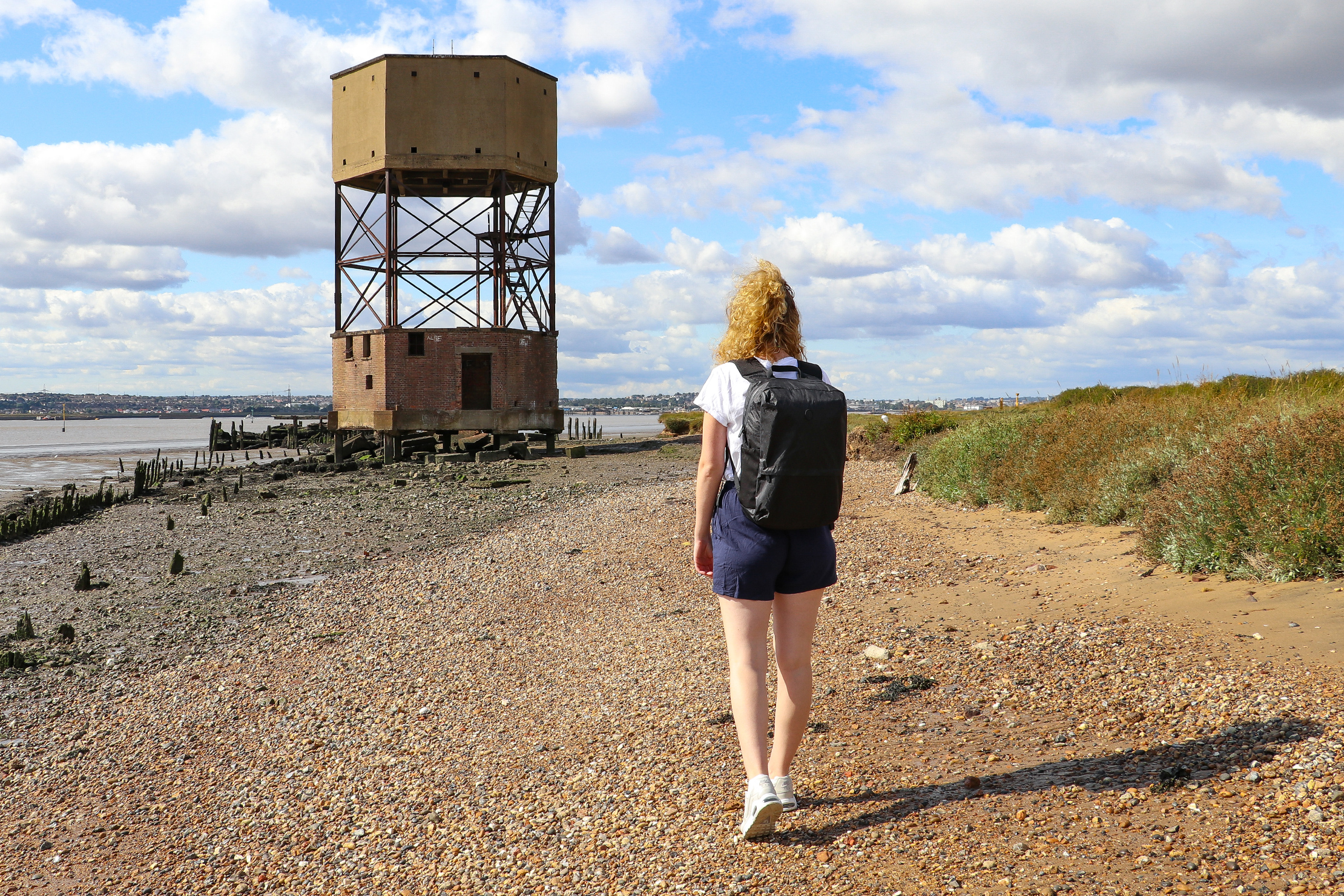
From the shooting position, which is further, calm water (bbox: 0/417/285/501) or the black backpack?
calm water (bbox: 0/417/285/501)

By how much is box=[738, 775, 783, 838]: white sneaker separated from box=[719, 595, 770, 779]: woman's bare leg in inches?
1.8

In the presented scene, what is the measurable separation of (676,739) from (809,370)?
8.23ft

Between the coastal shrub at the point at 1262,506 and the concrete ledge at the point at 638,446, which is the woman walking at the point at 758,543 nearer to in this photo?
the coastal shrub at the point at 1262,506

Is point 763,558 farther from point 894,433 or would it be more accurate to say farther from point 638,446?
point 638,446

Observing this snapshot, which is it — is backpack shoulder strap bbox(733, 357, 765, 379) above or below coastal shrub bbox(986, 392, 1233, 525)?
above

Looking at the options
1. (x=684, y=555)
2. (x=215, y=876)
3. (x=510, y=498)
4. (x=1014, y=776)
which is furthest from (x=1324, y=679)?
(x=510, y=498)

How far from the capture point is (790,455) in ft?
12.0

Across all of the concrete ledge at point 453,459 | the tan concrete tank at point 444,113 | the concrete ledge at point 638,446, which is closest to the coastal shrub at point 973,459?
the concrete ledge at point 453,459

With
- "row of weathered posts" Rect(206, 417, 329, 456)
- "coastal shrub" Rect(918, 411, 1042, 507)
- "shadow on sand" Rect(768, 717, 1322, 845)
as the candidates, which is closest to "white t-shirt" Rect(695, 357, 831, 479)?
"shadow on sand" Rect(768, 717, 1322, 845)

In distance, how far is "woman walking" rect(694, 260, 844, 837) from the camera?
375 cm

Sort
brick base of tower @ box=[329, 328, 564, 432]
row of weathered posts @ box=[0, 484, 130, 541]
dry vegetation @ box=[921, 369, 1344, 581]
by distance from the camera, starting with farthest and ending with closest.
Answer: brick base of tower @ box=[329, 328, 564, 432]
row of weathered posts @ box=[0, 484, 130, 541]
dry vegetation @ box=[921, 369, 1344, 581]

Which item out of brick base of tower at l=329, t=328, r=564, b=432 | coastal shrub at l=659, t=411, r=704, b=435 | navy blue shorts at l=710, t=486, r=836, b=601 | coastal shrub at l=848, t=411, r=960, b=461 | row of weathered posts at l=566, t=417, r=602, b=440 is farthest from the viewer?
row of weathered posts at l=566, t=417, r=602, b=440

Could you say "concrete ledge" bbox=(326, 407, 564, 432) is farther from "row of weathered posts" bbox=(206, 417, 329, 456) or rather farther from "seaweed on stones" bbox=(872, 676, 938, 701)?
"row of weathered posts" bbox=(206, 417, 329, 456)

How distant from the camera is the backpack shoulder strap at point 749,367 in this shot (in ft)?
12.6
